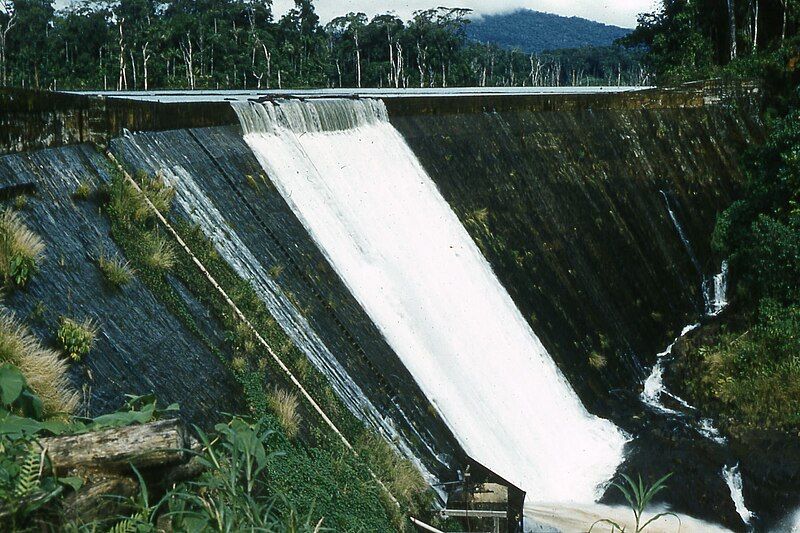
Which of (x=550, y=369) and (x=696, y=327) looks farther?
(x=696, y=327)

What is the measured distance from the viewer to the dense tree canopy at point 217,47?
199 feet

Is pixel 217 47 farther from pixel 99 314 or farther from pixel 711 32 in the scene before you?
pixel 99 314

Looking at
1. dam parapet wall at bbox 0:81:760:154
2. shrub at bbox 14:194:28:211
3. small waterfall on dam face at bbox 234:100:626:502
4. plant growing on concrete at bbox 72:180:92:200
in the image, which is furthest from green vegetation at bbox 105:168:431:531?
small waterfall on dam face at bbox 234:100:626:502

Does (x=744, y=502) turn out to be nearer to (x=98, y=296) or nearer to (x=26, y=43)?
(x=98, y=296)

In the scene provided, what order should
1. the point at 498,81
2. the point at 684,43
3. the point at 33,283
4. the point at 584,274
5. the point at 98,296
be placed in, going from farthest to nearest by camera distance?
the point at 498,81 < the point at 684,43 < the point at 584,274 < the point at 98,296 < the point at 33,283

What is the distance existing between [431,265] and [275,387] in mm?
6423

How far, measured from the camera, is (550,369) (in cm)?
1515

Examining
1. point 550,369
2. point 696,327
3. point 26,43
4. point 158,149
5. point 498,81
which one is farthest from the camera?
point 498,81

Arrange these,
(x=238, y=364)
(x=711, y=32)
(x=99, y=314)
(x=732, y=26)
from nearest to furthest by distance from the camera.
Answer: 1. (x=99, y=314)
2. (x=238, y=364)
3. (x=732, y=26)
4. (x=711, y=32)

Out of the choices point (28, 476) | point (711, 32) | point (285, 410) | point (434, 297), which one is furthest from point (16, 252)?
point (711, 32)

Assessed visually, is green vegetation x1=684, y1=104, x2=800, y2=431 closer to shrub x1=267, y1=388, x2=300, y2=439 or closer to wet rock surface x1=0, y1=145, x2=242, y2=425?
shrub x1=267, y1=388, x2=300, y2=439

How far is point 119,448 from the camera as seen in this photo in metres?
4.58

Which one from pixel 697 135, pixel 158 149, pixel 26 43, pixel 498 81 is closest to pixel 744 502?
pixel 158 149

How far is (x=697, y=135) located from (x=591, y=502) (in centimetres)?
1430
